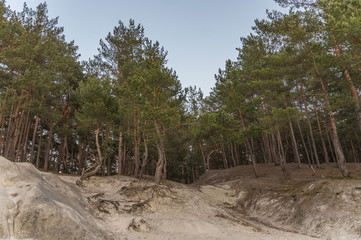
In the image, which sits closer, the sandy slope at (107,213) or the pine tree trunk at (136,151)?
the sandy slope at (107,213)

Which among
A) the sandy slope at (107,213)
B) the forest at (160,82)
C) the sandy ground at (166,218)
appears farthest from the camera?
the forest at (160,82)

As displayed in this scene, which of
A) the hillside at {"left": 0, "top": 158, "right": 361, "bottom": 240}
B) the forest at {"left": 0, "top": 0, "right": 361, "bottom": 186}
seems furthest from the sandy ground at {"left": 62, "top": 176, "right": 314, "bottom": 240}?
the forest at {"left": 0, "top": 0, "right": 361, "bottom": 186}

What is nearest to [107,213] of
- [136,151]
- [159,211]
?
[159,211]

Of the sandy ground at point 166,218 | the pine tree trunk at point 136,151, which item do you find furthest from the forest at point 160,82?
the sandy ground at point 166,218

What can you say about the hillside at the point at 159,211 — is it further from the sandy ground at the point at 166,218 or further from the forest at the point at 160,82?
the forest at the point at 160,82

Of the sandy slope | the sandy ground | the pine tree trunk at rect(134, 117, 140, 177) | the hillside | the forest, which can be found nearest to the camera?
the sandy slope

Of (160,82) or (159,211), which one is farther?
(160,82)

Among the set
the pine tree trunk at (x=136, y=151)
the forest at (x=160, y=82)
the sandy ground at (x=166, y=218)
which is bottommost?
the sandy ground at (x=166, y=218)

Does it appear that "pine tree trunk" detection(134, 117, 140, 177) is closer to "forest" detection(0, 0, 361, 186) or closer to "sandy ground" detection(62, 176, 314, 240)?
"forest" detection(0, 0, 361, 186)

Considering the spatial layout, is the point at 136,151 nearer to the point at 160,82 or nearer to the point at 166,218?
the point at 160,82

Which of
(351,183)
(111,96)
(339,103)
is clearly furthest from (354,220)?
(111,96)

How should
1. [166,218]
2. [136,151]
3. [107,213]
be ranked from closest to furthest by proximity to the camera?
1. [107,213]
2. [166,218]
3. [136,151]

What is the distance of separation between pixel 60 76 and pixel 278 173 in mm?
24264

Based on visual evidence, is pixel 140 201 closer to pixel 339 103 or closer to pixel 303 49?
pixel 339 103
